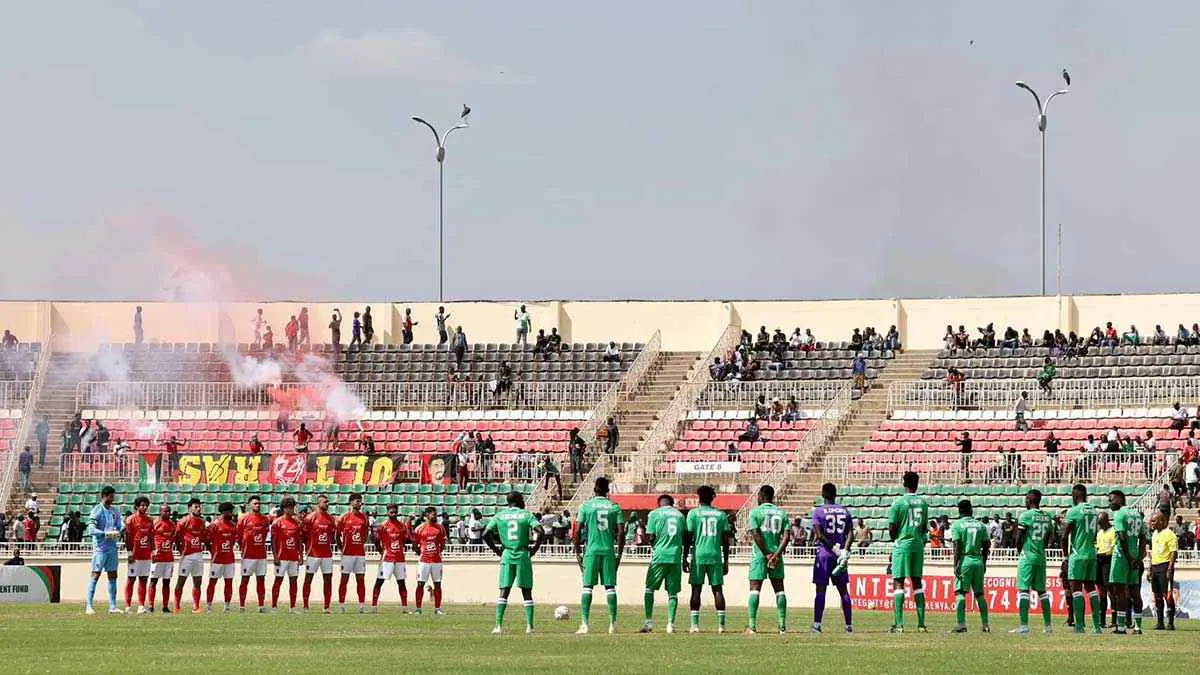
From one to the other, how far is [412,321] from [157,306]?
8.87m

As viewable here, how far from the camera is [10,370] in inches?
2662

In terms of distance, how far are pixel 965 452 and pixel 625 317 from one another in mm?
17917

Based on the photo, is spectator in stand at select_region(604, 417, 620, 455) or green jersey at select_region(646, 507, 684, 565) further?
spectator in stand at select_region(604, 417, 620, 455)

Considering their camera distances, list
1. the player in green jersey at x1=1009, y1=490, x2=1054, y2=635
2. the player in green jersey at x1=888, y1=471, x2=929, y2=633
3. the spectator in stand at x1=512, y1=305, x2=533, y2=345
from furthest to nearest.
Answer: the spectator in stand at x1=512, y1=305, x2=533, y2=345, the player in green jersey at x1=1009, y1=490, x2=1054, y2=635, the player in green jersey at x1=888, y1=471, x2=929, y2=633

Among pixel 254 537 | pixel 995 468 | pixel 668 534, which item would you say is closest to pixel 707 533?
pixel 668 534

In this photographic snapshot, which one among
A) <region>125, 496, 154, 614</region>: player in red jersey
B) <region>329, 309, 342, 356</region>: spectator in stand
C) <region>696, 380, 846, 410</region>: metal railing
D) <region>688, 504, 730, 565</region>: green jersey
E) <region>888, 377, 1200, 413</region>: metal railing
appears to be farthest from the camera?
<region>329, 309, 342, 356</region>: spectator in stand

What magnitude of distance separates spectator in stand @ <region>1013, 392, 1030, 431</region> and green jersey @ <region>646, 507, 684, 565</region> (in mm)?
29716

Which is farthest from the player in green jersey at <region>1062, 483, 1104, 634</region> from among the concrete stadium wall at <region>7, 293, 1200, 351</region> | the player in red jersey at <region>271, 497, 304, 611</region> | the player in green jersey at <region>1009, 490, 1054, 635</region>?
the concrete stadium wall at <region>7, 293, 1200, 351</region>

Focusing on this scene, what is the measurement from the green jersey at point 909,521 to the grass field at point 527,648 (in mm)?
1348

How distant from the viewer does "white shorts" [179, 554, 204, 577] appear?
4097 centimetres

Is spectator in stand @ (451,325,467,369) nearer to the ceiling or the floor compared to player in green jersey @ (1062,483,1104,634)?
nearer to the ceiling

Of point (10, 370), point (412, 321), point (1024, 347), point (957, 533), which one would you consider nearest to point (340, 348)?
point (412, 321)

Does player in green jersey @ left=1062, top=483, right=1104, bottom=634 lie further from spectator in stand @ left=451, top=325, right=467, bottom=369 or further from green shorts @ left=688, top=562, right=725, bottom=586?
spectator in stand @ left=451, top=325, right=467, bottom=369

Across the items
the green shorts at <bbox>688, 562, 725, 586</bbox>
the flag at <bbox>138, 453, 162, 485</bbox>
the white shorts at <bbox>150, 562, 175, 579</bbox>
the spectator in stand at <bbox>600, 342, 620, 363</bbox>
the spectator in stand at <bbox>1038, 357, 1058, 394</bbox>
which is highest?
the spectator in stand at <bbox>600, 342, 620, 363</bbox>
